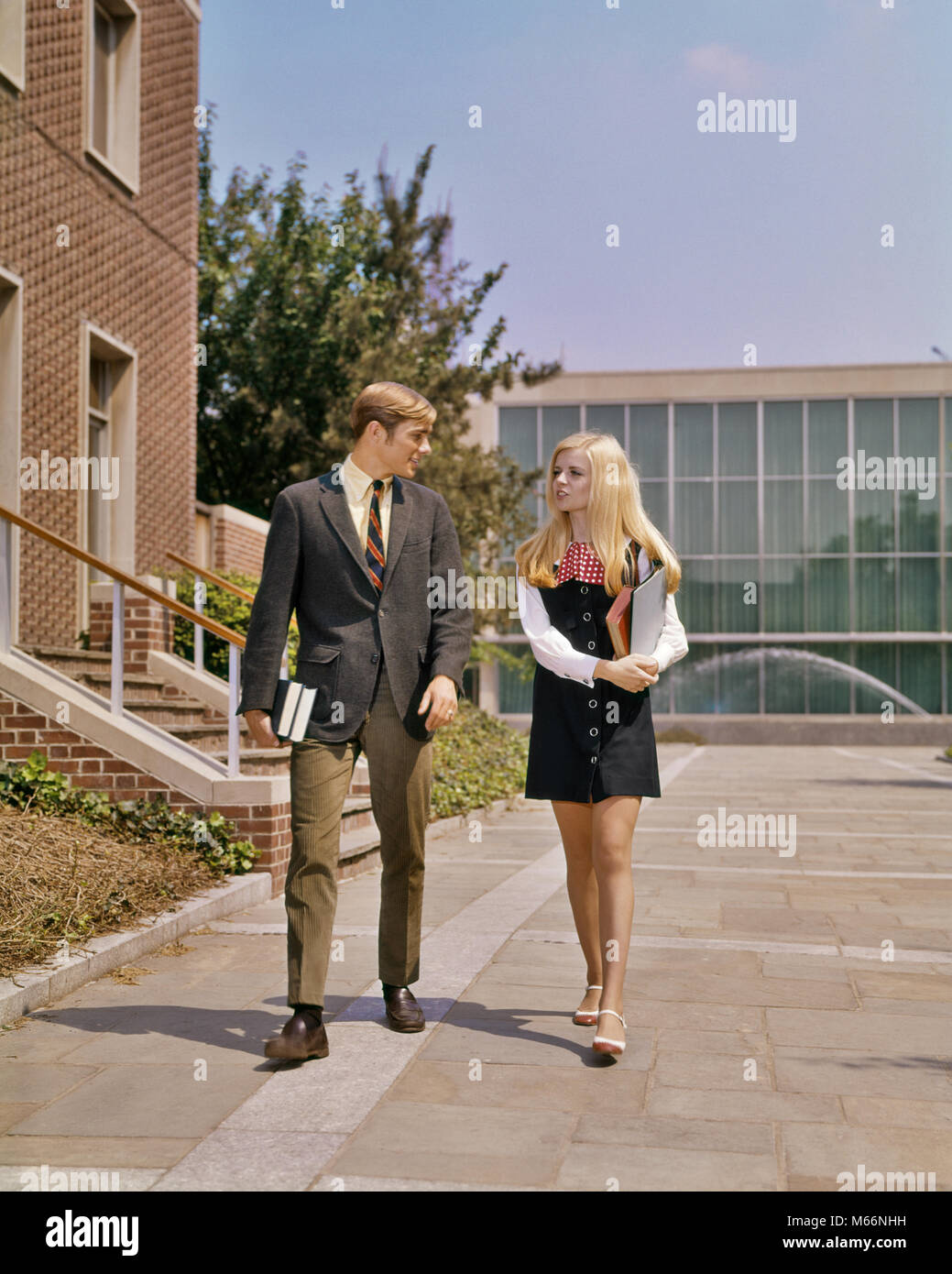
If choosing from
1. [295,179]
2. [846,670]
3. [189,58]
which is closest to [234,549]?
[189,58]

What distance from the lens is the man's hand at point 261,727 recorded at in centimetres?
401

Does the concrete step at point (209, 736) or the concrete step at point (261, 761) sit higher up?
the concrete step at point (209, 736)

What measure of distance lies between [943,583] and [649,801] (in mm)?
27974

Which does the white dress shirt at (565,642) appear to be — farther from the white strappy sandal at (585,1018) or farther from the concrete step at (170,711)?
the concrete step at (170,711)

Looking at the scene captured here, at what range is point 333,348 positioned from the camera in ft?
70.9

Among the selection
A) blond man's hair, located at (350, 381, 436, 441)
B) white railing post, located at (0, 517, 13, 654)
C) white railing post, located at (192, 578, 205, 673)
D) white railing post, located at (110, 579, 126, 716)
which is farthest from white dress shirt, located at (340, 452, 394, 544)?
white railing post, located at (192, 578, 205, 673)

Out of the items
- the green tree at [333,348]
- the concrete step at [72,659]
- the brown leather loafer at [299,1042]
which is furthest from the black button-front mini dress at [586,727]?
the green tree at [333,348]

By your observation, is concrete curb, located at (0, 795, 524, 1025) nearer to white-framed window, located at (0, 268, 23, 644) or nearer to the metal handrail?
the metal handrail

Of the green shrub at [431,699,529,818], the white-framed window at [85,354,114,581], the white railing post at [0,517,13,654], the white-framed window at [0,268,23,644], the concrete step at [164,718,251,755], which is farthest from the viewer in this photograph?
the green shrub at [431,699,529,818]

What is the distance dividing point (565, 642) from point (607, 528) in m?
0.41

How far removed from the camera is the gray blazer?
4152mm

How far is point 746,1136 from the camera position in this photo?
3369mm

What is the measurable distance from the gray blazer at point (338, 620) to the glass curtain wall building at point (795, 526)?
1388 inches
